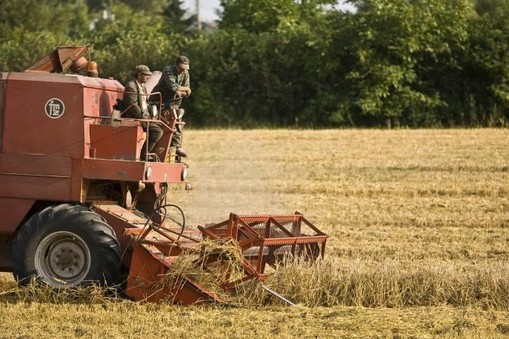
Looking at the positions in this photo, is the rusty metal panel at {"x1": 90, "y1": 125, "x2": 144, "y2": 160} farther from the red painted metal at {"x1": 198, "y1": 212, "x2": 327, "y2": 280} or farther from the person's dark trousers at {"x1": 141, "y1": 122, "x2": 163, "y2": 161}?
the red painted metal at {"x1": 198, "y1": 212, "x2": 327, "y2": 280}

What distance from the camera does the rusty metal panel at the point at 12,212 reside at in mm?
11969

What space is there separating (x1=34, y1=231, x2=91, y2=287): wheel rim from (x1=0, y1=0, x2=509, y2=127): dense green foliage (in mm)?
22362

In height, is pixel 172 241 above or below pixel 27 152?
below

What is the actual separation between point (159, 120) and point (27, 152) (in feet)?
4.50

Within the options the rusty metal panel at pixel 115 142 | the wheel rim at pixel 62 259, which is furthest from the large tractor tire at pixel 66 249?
the rusty metal panel at pixel 115 142

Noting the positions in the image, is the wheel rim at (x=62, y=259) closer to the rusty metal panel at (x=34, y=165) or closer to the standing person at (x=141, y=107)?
the rusty metal panel at (x=34, y=165)

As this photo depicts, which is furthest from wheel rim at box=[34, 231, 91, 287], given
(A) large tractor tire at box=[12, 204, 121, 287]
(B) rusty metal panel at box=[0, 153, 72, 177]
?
(B) rusty metal panel at box=[0, 153, 72, 177]

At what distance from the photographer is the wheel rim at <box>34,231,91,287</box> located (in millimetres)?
11688

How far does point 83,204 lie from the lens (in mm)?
12047

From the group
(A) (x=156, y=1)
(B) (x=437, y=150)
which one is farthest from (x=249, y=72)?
(A) (x=156, y=1)

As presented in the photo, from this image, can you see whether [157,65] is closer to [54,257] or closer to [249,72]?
[249,72]

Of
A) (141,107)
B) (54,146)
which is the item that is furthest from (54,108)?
(141,107)

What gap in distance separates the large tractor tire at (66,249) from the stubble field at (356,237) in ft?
0.87

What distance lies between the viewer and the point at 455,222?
56.2 feet
